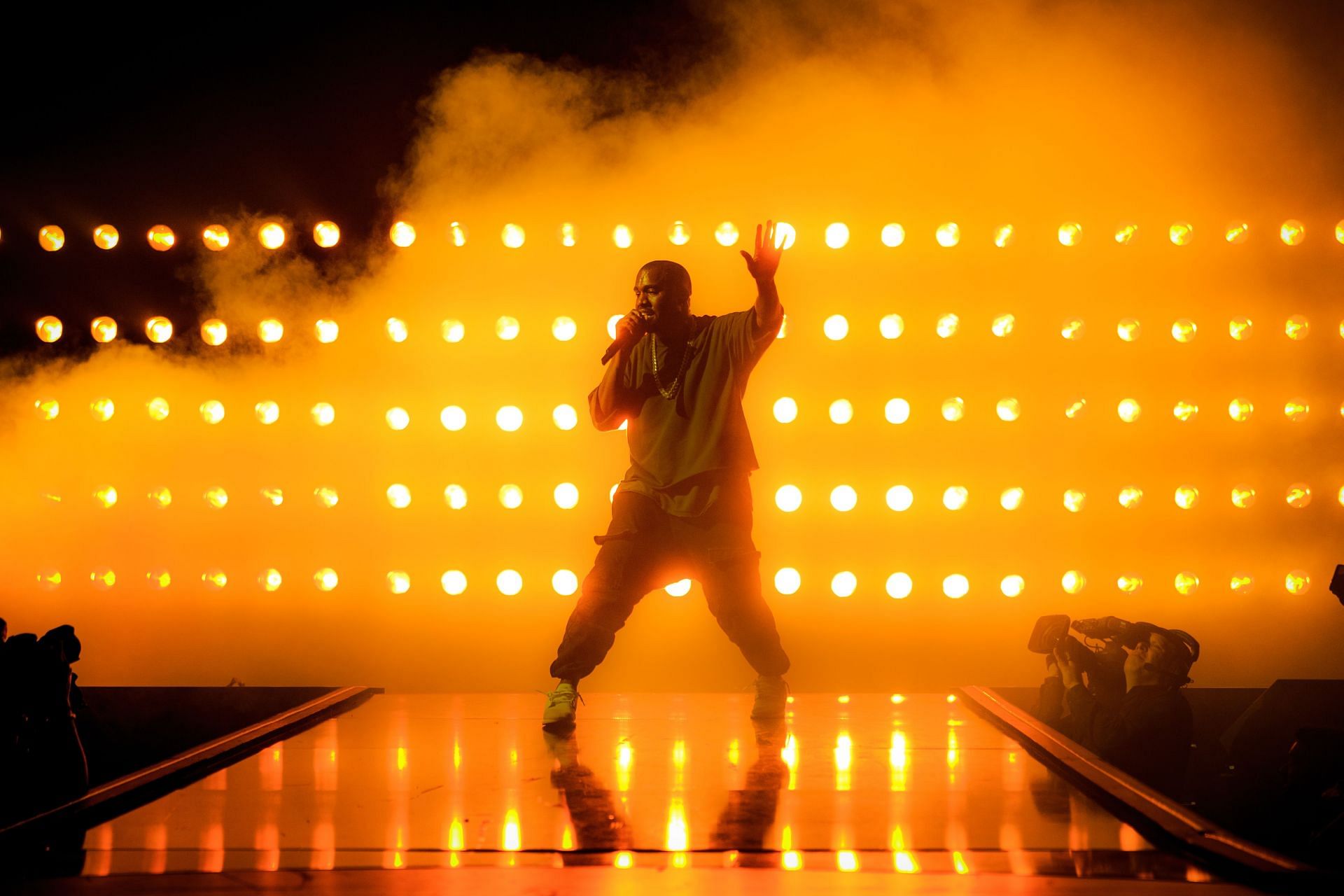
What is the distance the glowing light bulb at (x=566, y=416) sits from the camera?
177 inches

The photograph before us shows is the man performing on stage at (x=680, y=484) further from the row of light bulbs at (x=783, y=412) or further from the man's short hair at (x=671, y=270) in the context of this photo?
the row of light bulbs at (x=783, y=412)

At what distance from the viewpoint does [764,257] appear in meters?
3.15

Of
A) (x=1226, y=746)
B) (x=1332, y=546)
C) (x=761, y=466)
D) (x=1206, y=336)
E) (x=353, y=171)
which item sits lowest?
(x=1226, y=746)

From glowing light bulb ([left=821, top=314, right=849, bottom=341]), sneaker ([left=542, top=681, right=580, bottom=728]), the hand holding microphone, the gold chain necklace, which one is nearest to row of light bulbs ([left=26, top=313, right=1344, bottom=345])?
glowing light bulb ([left=821, top=314, right=849, bottom=341])

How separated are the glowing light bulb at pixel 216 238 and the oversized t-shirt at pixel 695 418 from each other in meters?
1.96

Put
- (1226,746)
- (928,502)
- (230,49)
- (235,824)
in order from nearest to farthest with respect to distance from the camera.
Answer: (235,824), (1226,746), (928,502), (230,49)

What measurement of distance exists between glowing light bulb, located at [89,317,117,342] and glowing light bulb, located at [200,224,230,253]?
0.46m

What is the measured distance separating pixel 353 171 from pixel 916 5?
88.0 inches

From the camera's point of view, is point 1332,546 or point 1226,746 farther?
point 1332,546

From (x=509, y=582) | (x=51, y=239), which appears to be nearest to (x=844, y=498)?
(x=509, y=582)

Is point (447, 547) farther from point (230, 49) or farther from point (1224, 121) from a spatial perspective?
point (1224, 121)

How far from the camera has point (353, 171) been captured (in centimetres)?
470

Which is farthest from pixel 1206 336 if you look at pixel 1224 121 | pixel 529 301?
pixel 529 301

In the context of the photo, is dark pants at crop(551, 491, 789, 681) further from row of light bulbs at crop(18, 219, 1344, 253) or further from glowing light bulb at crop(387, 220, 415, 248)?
glowing light bulb at crop(387, 220, 415, 248)
